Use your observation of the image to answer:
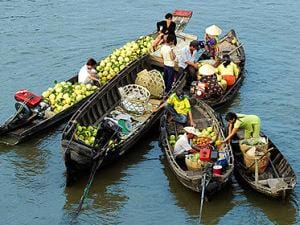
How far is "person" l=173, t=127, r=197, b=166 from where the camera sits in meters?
15.4

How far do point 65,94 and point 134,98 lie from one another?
79.7 inches

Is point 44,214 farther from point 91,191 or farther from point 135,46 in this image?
point 135,46

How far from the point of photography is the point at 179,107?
16.7 meters

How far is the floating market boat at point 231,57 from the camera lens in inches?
747

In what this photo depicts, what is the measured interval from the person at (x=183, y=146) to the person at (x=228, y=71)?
14.1 feet

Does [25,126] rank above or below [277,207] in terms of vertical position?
above

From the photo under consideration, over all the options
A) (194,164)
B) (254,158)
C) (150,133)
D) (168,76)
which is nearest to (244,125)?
(254,158)

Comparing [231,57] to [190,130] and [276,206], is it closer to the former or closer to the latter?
[190,130]

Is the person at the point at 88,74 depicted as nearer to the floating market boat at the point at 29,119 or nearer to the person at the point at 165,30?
the floating market boat at the point at 29,119

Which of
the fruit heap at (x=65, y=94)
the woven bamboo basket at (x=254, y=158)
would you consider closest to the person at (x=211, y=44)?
the fruit heap at (x=65, y=94)

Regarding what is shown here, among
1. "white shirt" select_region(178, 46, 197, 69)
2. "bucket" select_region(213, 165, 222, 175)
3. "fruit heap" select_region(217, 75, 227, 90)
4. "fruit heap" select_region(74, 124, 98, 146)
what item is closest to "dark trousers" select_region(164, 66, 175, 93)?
"white shirt" select_region(178, 46, 197, 69)

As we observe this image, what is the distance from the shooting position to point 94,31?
25656 millimetres

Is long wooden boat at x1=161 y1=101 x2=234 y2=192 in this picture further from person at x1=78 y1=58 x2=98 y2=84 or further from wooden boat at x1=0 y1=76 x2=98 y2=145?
wooden boat at x1=0 y1=76 x2=98 y2=145

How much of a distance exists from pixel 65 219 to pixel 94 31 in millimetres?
12796
